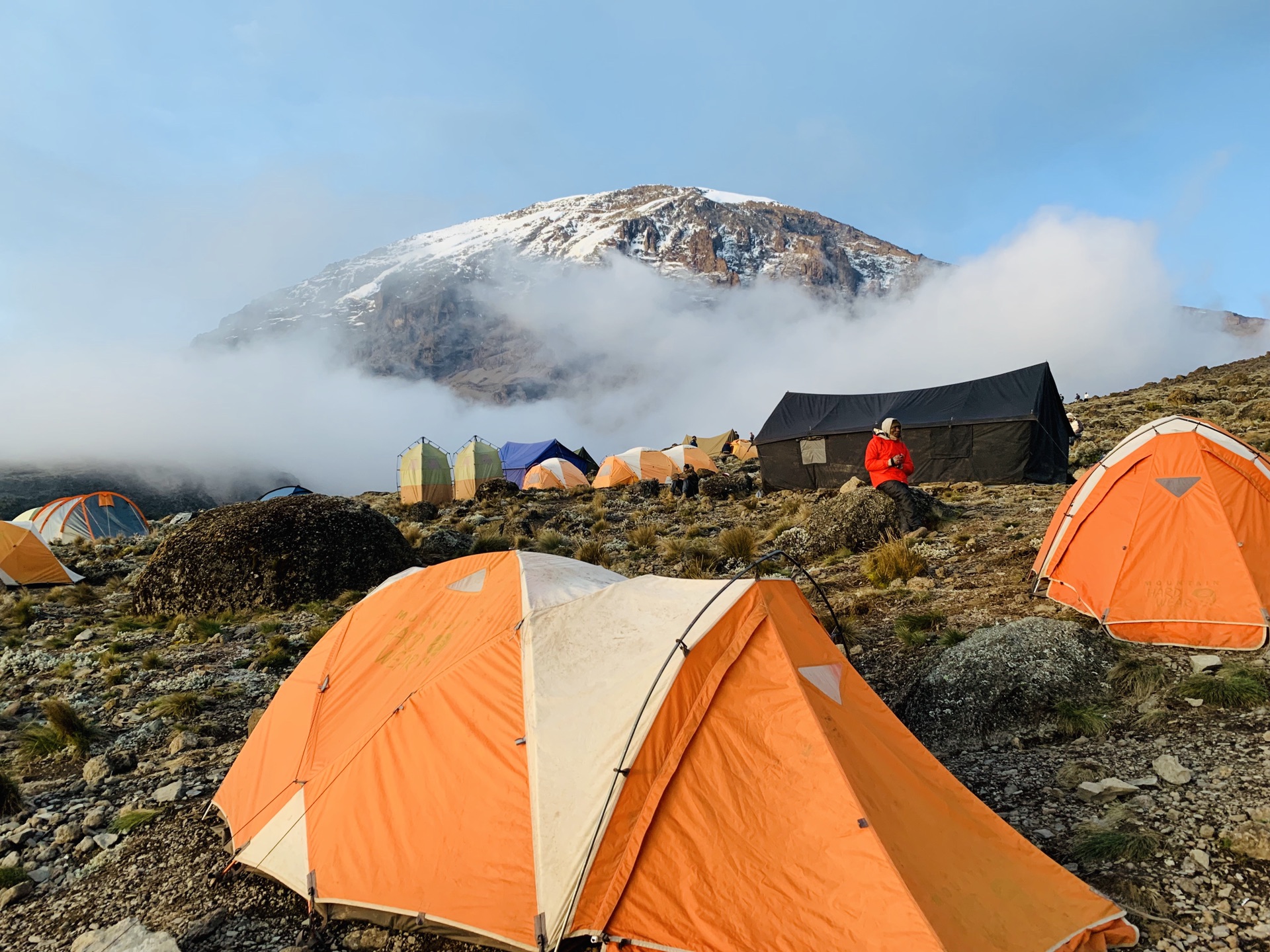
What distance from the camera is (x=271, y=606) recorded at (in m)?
11.3

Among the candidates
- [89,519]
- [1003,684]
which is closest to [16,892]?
[1003,684]

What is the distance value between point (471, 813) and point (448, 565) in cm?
206

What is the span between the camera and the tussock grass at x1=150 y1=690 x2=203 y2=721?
281 inches

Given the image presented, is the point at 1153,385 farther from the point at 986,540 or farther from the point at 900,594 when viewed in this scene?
the point at 900,594

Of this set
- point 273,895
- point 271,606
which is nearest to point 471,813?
point 273,895

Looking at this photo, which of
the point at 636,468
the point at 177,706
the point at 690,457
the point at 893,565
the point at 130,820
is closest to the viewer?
the point at 130,820

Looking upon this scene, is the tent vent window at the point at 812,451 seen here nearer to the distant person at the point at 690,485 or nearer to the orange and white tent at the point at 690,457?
the distant person at the point at 690,485

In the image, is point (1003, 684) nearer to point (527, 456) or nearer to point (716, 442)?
point (527, 456)

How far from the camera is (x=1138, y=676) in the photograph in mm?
5734

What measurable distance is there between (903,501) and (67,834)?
11662mm

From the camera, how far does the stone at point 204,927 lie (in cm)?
374

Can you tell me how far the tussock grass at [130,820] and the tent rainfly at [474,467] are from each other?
29.2 m

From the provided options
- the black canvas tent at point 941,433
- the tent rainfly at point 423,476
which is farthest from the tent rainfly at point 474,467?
the black canvas tent at point 941,433

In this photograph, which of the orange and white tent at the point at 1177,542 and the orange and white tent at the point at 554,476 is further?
the orange and white tent at the point at 554,476
